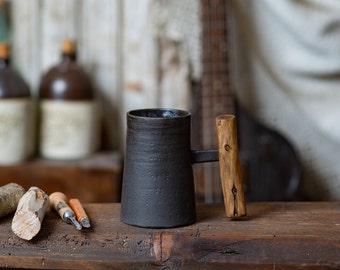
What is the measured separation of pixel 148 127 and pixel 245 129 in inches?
38.1

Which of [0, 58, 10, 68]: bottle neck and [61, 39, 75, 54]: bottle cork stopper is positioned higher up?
[61, 39, 75, 54]: bottle cork stopper

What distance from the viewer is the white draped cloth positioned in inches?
80.1

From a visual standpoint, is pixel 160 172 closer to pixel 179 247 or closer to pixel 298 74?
pixel 179 247

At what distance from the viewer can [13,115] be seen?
83.0 inches

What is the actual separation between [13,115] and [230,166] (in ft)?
3.37

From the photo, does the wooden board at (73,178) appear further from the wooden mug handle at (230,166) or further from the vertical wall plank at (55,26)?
the wooden mug handle at (230,166)

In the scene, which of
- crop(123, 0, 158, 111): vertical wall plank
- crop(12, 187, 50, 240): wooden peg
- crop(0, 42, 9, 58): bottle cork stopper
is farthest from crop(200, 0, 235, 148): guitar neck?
crop(12, 187, 50, 240): wooden peg

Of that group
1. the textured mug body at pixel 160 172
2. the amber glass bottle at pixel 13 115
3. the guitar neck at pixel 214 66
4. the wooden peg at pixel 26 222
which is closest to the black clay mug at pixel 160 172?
the textured mug body at pixel 160 172

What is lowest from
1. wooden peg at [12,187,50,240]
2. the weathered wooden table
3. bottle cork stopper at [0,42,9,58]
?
the weathered wooden table

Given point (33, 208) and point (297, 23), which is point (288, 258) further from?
point (297, 23)

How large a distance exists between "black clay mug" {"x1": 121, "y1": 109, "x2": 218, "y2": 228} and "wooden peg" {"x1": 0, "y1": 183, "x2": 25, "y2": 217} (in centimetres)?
19

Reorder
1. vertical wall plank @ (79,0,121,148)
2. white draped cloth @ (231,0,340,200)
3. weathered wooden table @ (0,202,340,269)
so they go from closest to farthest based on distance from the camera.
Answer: weathered wooden table @ (0,202,340,269), white draped cloth @ (231,0,340,200), vertical wall plank @ (79,0,121,148)

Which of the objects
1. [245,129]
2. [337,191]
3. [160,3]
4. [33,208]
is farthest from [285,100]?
[33,208]

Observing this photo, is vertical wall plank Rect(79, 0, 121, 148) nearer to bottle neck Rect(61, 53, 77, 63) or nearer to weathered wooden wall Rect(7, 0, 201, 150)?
weathered wooden wall Rect(7, 0, 201, 150)
